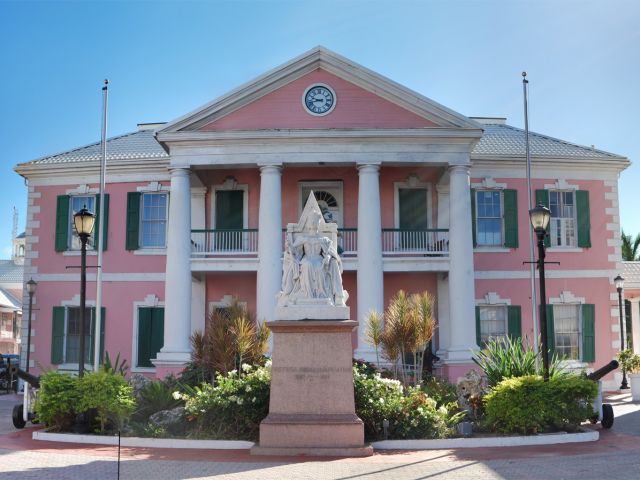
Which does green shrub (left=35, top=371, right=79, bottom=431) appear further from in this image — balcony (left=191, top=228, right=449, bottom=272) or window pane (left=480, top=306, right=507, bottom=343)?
window pane (left=480, top=306, right=507, bottom=343)

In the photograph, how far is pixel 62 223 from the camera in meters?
23.5

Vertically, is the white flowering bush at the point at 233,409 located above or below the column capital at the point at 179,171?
below

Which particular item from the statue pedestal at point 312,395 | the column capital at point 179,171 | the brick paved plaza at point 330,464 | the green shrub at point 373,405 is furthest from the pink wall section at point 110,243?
the statue pedestal at point 312,395

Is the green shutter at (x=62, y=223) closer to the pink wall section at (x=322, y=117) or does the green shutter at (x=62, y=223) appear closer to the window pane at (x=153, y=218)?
the window pane at (x=153, y=218)

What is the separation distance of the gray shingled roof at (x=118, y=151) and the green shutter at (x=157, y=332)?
478 cm

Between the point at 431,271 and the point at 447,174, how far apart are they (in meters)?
2.71

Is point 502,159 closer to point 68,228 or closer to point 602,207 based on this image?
point 602,207

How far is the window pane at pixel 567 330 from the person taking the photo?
2269 centimetres

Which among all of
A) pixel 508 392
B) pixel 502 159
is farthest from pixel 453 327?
pixel 508 392

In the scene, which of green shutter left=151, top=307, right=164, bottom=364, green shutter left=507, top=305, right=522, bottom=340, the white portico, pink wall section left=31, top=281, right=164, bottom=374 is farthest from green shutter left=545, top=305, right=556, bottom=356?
pink wall section left=31, top=281, right=164, bottom=374

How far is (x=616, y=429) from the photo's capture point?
13.7m

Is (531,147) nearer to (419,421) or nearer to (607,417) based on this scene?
(607,417)

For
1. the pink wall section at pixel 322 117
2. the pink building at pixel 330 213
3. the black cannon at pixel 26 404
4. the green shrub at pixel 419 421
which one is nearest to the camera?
the green shrub at pixel 419 421

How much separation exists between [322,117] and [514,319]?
8150 millimetres
